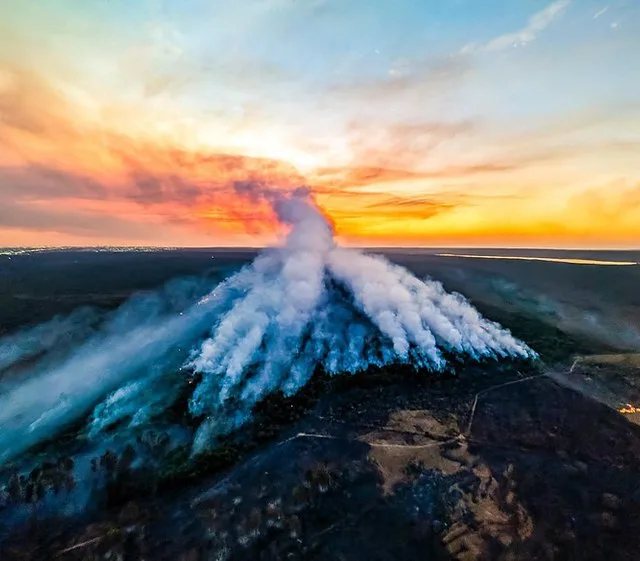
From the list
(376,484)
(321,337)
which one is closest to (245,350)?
(321,337)

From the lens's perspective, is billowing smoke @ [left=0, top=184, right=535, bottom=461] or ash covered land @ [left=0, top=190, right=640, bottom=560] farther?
billowing smoke @ [left=0, top=184, right=535, bottom=461]

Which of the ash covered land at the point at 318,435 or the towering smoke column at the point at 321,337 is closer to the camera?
the ash covered land at the point at 318,435

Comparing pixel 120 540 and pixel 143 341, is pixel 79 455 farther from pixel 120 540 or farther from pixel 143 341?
pixel 143 341

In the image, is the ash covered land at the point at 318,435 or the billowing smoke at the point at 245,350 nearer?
the ash covered land at the point at 318,435
